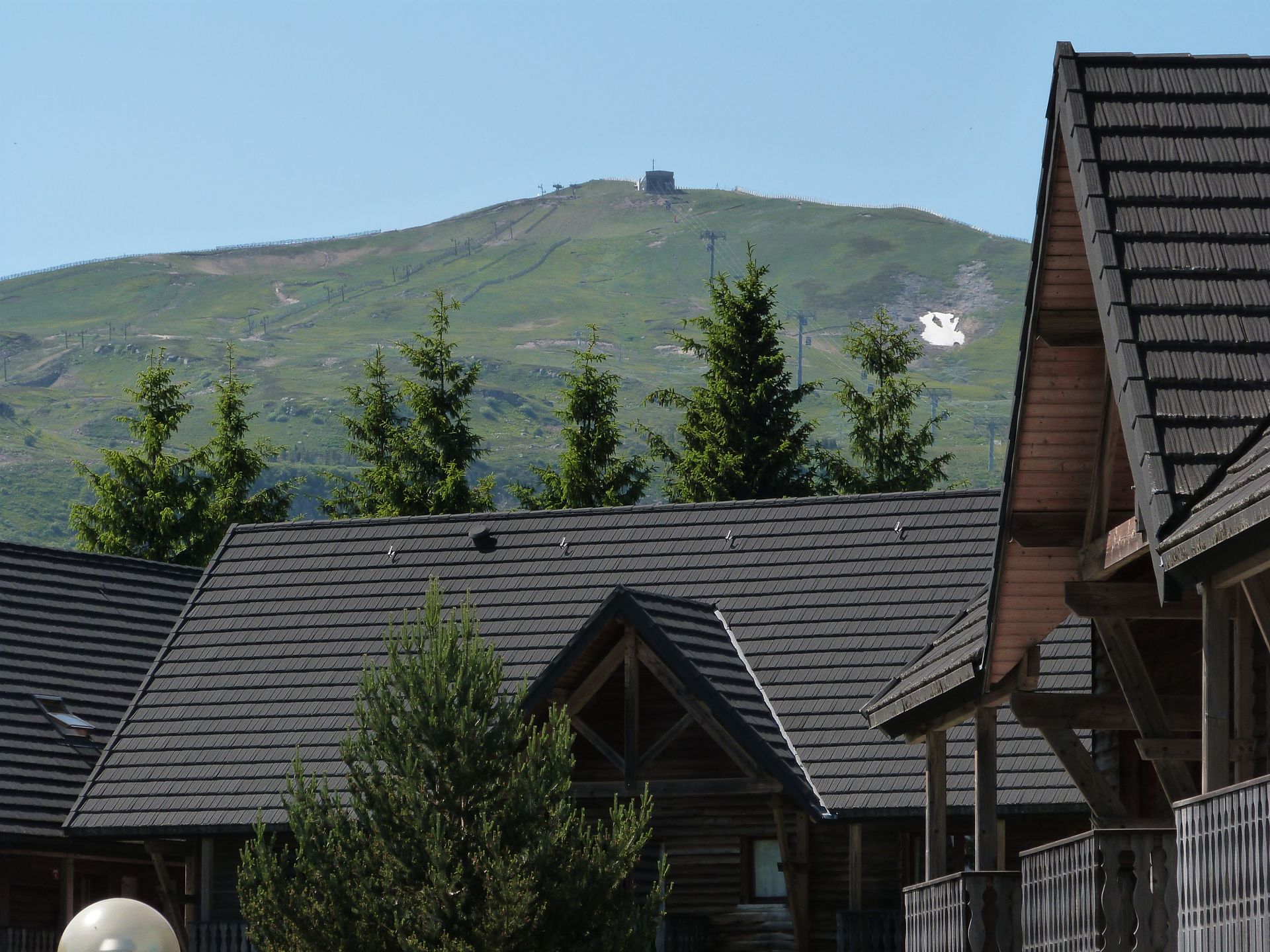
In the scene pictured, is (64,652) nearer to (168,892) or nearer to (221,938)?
(168,892)

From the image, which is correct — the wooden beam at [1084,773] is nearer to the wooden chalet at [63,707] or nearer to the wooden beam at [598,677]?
the wooden beam at [598,677]

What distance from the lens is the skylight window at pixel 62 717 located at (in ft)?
89.6

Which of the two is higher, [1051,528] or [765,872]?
[1051,528]

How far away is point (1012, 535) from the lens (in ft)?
44.4

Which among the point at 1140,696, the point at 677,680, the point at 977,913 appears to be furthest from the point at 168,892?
the point at 1140,696

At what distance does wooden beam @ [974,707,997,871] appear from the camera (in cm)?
1470

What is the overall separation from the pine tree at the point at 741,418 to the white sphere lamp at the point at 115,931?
31.3 meters

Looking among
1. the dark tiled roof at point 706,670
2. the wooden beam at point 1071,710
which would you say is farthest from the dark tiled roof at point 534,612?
the wooden beam at point 1071,710

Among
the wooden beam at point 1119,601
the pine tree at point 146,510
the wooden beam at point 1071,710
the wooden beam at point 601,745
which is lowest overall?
the wooden beam at point 1071,710

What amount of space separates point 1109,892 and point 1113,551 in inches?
91.9

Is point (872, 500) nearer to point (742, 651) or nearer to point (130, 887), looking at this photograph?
point (742, 651)

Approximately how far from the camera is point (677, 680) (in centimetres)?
2342

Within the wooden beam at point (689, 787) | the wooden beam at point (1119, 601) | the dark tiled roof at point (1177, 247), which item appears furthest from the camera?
the wooden beam at point (689, 787)

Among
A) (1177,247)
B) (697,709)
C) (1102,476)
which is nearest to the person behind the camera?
(1177,247)
